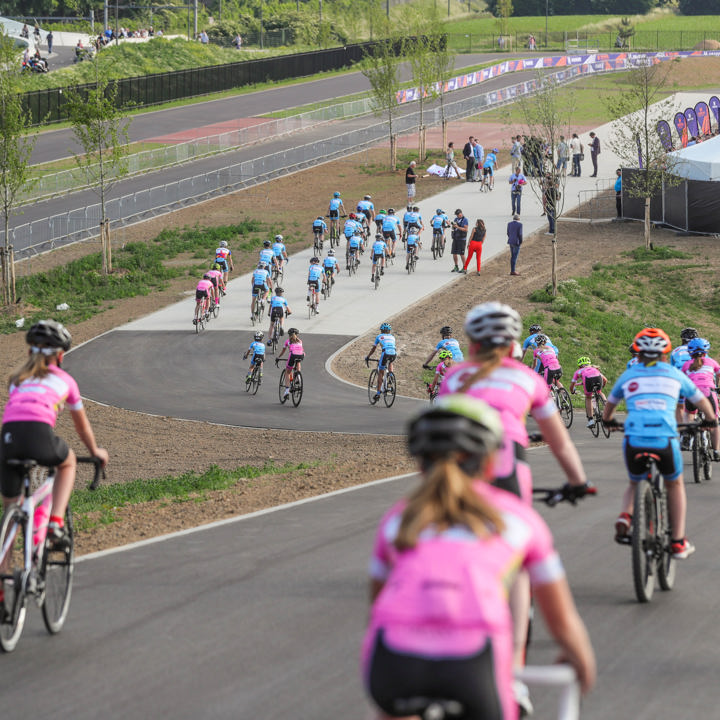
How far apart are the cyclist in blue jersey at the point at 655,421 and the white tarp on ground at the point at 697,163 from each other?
33312mm

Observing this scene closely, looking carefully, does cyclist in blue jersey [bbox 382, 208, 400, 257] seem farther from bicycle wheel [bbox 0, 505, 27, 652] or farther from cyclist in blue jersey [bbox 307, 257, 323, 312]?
bicycle wheel [bbox 0, 505, 27, 652]

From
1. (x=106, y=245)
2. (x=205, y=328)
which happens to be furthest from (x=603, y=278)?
(x=106, y=245)

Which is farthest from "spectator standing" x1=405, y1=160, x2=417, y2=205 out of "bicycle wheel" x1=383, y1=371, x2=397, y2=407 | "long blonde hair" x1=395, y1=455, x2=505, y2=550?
"long blonde hair" x1=395, y1=455, x2=505, y2=550

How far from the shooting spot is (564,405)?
22094mm

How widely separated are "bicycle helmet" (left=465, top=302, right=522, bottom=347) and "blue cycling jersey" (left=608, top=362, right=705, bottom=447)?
8.51 ft

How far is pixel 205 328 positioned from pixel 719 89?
5970 centimetres

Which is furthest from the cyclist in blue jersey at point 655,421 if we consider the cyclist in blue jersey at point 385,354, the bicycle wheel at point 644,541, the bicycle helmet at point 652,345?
the cyclist in blue jersey at point 385,354

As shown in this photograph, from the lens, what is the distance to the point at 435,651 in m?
3.79

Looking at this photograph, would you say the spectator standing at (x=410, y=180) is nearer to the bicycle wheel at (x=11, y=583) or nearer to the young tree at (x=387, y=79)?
the young tree at (x=387, y=79)

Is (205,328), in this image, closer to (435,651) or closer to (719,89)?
(435,651)

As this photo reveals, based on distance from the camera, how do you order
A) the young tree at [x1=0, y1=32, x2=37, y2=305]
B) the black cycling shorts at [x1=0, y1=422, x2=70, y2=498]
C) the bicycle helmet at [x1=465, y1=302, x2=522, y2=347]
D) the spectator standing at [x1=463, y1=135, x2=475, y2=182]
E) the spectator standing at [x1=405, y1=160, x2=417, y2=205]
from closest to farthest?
the bicycle helmet at [x1=465, y1=302, x2=522, y2=347] < the black cycling shorts at [x1=0, y1=422, x2=70, y2=498] < the young tree at [x1=0, y1=32, x2=37, y2=305] < the spectator standing at [x1=405, y1=160, x2=417, y2=205] < the spectator standing at [x1=463, y1=135, x2=475, y2=182]

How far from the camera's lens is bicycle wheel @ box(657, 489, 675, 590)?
29.0 feet

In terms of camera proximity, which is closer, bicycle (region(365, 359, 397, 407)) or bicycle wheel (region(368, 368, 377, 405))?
bicycle (region(365, 359, 397, 407))

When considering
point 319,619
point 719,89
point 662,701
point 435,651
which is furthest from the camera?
point 719,89
